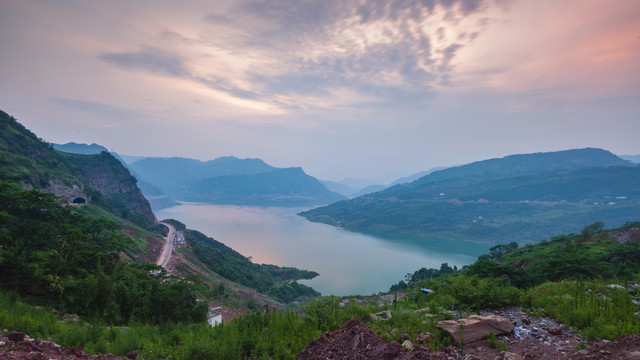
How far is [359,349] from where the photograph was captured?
13.1ft

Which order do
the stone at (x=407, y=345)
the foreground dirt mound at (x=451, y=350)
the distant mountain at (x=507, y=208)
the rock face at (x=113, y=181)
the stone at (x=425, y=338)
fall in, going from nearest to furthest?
the foreground dirt mound at (x=451, y=350) → the stone at (x=407, y=345) → the stone at (x=425, y=338) → the rock face at (x=113, y=181) → the distant mountain at (x=507, y=208)

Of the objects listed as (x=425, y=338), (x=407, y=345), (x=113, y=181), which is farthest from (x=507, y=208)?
(x=407, y=345)

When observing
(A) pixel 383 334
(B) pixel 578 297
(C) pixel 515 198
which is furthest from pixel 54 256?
(C) pixel 515 198

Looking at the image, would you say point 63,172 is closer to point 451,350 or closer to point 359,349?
point 359,349

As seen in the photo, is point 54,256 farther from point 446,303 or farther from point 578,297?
point 578,297

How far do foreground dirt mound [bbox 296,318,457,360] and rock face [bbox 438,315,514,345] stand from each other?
34 cm

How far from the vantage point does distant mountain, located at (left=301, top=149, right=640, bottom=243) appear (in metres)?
91.3

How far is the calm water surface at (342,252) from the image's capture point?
164ft

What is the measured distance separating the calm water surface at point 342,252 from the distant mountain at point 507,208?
47.5ft

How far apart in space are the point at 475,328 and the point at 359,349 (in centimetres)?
203

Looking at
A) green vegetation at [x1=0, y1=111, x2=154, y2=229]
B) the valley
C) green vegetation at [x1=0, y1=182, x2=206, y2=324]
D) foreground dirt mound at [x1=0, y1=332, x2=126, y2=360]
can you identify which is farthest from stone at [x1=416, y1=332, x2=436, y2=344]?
green vegetation at [x1=0, y1=111, x2=154, y2=229]

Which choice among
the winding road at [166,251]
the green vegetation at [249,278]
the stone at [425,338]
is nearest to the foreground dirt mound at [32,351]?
the stone at [425,338]

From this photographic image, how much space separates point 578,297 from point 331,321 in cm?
480

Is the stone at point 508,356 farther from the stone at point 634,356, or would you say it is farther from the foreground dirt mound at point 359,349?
the stone at point 634,356
